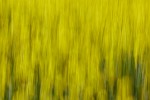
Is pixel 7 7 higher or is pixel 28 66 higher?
pixel 7 7

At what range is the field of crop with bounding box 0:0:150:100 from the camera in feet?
8.10

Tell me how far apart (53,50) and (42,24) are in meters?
0.13

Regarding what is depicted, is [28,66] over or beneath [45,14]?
beneath

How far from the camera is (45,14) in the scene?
257 centimetres

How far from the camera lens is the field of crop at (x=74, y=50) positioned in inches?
97.2

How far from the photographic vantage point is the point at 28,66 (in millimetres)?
2451

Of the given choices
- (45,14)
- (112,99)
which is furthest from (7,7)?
(112,99)

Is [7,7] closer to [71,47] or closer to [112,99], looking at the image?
[71,47]

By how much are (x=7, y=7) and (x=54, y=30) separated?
0.21 metres

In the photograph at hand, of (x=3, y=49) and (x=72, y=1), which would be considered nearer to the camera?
(x=3, y=49)

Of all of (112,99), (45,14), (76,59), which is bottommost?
(112,99)

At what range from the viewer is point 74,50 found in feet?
8.11

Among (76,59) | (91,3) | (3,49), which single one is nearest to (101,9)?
(91,3)

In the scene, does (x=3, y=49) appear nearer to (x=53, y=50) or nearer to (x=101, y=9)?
(x=53, y=50)
